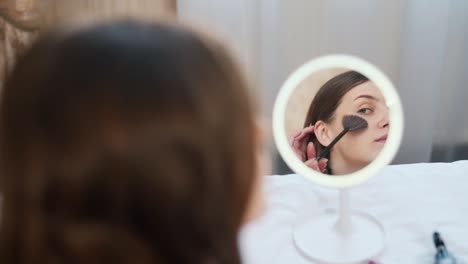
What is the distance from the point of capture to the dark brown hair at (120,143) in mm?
473

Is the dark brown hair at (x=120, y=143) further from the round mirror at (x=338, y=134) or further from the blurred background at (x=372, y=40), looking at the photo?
the blurred background at (x=372, y=40)

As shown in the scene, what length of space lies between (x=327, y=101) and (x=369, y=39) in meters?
0.67

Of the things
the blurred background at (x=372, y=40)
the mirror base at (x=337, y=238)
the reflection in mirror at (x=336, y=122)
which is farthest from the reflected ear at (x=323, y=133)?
the blurred background at (x=372, y=40)

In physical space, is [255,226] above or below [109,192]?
below

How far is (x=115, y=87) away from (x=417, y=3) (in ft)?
3.72

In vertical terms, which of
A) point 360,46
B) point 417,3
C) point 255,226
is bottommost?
point 255,226

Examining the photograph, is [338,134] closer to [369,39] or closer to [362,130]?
[362,130]

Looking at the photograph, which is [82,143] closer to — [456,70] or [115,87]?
[115,87]

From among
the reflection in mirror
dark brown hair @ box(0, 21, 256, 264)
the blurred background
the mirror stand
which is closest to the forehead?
the reflection in mirror

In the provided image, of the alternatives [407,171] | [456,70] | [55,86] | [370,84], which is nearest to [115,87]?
[55,86]

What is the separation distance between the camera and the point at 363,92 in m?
0.86

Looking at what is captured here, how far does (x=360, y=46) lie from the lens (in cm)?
150

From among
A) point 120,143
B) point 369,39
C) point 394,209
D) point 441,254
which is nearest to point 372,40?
point 369,39

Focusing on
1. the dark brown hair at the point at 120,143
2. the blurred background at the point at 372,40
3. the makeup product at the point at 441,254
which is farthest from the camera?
the blurred background at the point at 372,40
